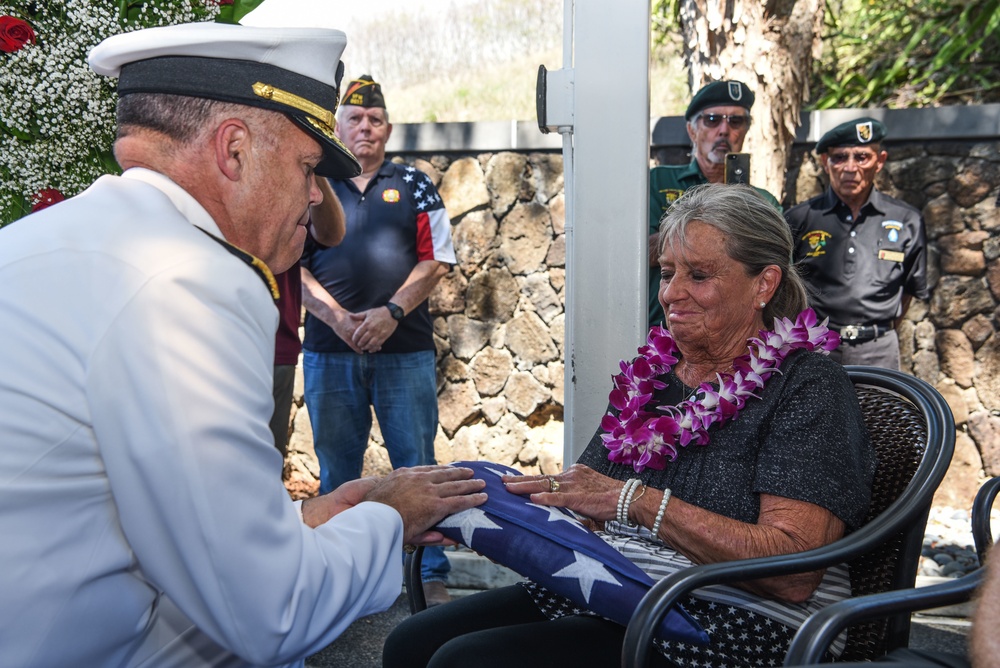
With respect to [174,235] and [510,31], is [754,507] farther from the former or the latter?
[510,31]

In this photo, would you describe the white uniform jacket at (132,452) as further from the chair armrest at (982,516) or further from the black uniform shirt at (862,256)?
the black uniform shirt at (862,256)

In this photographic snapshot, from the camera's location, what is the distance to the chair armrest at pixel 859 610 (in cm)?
163

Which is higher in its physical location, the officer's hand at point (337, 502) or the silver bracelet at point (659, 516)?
the officer's hand at point (337, 502)

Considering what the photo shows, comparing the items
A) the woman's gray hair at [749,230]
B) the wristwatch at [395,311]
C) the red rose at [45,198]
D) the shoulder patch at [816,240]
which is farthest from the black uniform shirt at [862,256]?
the red rose at [45,198]

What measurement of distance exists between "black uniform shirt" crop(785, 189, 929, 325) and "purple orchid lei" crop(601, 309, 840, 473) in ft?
10.6

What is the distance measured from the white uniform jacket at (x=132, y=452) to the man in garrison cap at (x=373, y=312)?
3.29 metres

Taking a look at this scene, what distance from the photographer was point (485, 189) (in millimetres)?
6965

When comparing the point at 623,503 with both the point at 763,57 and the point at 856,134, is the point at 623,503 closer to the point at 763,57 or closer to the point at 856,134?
the point at 856,134

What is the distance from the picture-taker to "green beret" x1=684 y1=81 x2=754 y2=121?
4.78 metres

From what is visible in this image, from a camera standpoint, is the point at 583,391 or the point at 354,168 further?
the point at 583,391

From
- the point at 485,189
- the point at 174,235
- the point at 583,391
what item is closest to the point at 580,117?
the point at 583,391

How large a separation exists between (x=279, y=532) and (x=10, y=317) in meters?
0.48

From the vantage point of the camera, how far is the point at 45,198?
2.38 metres

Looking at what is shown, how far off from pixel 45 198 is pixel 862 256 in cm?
442
